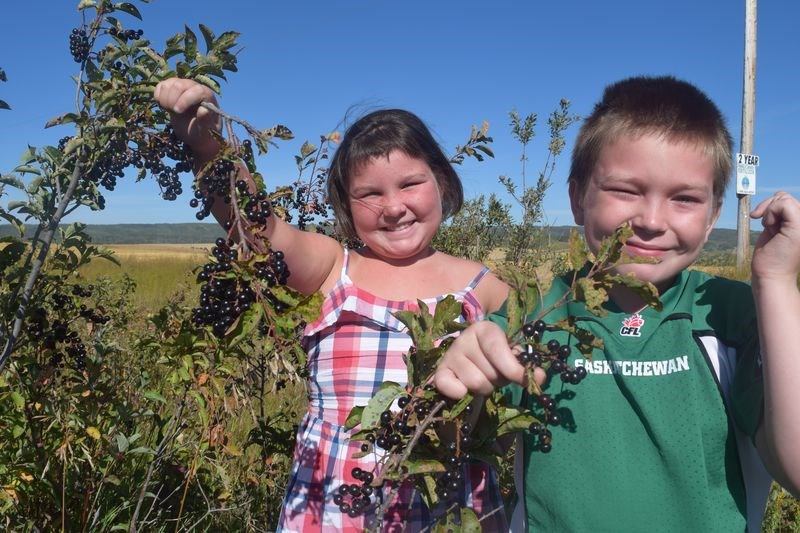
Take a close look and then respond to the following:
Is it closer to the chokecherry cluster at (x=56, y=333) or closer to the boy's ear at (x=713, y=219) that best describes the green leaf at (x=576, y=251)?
the boy's ear at (x=713, y=219)

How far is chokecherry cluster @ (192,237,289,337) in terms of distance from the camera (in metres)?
1.51

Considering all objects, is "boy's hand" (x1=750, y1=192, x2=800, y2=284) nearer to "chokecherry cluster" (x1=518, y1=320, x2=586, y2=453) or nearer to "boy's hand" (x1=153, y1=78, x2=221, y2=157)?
"chokecherry cluster" (x1=518, y1=320, x2=586, y2=453)

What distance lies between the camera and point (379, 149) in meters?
2.27

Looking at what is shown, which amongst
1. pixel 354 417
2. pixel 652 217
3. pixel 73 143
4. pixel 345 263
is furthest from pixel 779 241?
pixel 73 143

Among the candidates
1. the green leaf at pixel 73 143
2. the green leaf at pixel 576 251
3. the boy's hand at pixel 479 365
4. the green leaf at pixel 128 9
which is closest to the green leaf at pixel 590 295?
the green leaf at pixel 576 251

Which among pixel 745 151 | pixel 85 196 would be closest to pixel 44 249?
pixel 85 196

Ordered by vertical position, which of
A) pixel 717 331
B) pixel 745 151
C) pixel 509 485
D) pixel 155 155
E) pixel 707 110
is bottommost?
pixel 509 485

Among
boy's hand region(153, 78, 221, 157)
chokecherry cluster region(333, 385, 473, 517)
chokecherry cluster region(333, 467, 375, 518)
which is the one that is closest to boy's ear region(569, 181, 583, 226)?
chokecherry cluster region(333, 385, 473, 517)

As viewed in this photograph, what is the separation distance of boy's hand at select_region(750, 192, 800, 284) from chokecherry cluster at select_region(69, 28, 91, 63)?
1.99 metres

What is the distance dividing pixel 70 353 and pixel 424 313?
1.72 meters

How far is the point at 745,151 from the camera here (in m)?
10.2

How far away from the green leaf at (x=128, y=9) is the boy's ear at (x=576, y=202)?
4.97ft

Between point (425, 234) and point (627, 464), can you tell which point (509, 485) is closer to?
point (425, 234)

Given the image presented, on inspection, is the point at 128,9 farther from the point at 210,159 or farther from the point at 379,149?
the point at 379,149
